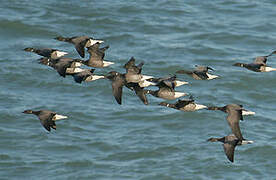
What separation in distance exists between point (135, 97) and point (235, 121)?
21.4 meters

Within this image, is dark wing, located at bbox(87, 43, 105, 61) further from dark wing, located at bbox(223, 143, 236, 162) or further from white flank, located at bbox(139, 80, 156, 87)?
dark wing, located at bbox(223, 143, 236, 162)

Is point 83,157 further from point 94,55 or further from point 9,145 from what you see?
point 94,55

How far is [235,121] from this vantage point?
24797 mm

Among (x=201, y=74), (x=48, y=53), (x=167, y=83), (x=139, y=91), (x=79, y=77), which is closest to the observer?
(x=167, y=83)

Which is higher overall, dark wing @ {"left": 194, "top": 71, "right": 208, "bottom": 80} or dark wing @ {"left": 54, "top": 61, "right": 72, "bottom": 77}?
dark wing @ {"left": 54, "top": 61, "right": 72, "bottom": 77}

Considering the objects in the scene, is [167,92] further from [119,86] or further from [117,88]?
[117,88]

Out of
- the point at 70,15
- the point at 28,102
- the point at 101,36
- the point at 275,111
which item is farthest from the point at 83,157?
the point at 70,15

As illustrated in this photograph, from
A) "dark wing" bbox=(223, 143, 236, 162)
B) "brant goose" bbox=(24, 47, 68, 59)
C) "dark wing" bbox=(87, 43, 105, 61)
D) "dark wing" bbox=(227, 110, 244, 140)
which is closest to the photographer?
Result: "dark wing" bbox=(227, 110, 244, 140)

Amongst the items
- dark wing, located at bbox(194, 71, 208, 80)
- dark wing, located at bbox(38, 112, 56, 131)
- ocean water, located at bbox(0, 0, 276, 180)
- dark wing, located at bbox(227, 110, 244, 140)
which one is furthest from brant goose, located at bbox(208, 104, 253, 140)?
ocean water, located at bbox(0, 0, 276, 180)

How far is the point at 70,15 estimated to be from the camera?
5738 centimetres

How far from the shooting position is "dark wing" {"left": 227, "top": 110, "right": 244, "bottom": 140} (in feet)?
80.0

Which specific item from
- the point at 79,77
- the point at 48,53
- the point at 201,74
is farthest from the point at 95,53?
the point at 201,74

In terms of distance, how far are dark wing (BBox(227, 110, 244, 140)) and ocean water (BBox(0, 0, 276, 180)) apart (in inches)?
548

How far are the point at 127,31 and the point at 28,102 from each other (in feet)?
39.9
